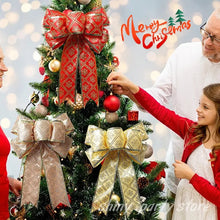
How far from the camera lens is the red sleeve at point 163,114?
1550 mm

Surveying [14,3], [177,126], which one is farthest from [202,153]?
[14,3]

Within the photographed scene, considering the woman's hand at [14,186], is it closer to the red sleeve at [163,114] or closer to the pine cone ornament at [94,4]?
the red sleeve at [163,114]

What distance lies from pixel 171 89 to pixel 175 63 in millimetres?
144

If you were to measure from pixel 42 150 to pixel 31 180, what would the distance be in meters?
0.12

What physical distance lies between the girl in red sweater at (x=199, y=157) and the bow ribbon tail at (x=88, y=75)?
0.25ft

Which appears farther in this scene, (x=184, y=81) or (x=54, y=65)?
(x=184, y=81)

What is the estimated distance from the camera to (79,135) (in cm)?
148

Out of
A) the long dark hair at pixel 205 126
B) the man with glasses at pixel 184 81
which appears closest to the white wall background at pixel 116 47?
the man with glasses at pixel 184 81

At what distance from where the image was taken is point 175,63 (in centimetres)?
182

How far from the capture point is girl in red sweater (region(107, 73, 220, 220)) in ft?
4.63

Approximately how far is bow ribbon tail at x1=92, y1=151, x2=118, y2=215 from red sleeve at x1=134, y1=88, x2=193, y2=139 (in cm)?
33

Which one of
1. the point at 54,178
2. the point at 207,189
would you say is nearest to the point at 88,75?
the point at 54,178

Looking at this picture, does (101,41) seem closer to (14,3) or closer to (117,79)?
(117,79)

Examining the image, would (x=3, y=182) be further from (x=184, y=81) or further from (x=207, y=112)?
(x=184, y=81)
